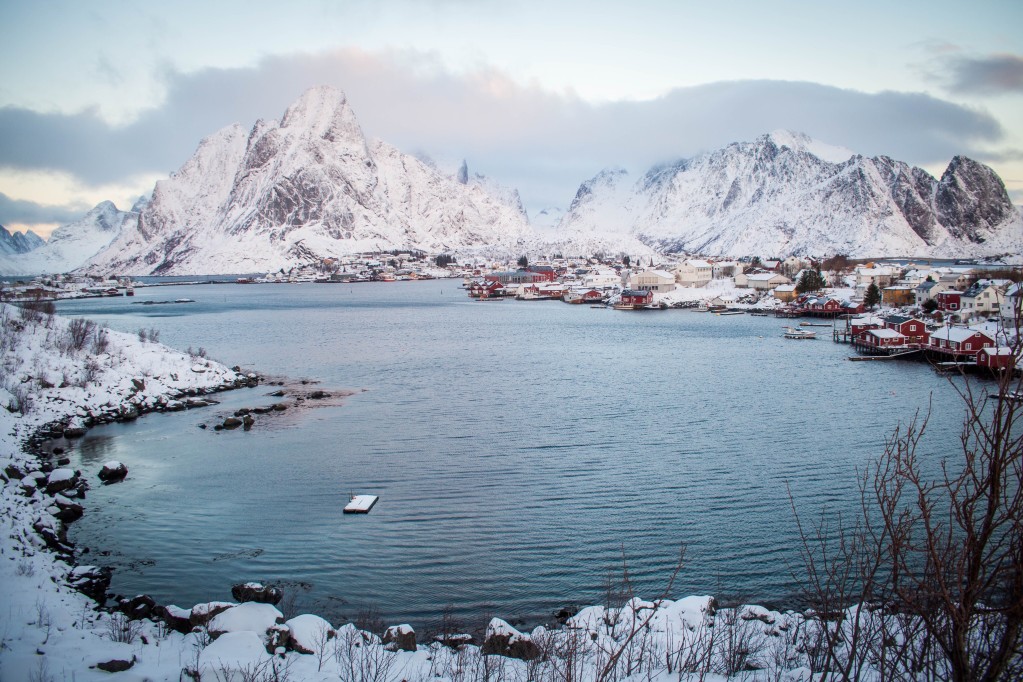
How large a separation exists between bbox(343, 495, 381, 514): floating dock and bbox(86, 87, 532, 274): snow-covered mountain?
112351 mm

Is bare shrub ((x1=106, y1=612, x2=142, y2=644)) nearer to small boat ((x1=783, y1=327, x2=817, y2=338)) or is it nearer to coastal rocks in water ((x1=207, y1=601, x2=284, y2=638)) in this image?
coastal rocks in water ((x1=207, y1=601, x2=284, y2=638))

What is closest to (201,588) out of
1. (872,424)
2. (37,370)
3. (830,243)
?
(37,370)

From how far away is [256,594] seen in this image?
6.52 meters

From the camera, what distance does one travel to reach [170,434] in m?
14.0

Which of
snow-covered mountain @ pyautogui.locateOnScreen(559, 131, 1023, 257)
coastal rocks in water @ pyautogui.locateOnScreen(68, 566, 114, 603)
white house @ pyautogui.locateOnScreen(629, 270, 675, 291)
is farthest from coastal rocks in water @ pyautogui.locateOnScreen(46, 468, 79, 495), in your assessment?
snow-covered mountain @ pyautogui.locateOnScreen(559, 131, 1023, 257)

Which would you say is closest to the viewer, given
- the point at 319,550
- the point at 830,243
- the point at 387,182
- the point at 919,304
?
the point at 319,550

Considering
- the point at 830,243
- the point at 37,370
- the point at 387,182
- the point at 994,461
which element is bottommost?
the point at 37,370

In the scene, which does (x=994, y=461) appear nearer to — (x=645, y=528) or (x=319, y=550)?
(x=645, y=528)

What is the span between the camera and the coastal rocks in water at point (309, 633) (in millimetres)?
5332

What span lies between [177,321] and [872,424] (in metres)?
37.0

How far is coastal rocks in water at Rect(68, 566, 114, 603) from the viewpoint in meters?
6.65

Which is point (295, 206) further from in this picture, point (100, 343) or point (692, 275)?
point (100, 343)

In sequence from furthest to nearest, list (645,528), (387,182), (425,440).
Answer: (387,182) → (425,440) → (645,528)

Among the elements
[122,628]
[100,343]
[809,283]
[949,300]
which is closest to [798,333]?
[949,300]
